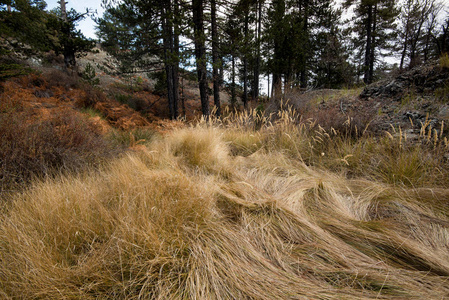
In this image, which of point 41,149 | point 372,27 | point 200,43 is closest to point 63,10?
point 200,43

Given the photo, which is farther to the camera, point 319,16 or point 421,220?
point 319,16

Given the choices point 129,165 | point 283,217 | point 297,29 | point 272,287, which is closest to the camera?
point 272,287

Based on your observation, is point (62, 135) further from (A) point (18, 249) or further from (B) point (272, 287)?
(B) point (272, 287)

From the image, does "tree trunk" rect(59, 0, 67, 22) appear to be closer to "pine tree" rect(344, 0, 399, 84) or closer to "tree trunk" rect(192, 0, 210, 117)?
"tree trunk" rect(192, 0, 210, 117)

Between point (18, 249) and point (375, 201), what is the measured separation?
101 inches

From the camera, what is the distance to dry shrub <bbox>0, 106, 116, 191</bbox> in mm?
1705

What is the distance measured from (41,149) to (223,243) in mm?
2242

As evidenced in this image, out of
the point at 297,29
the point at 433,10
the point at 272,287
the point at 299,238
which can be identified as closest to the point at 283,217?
the point at 299,238

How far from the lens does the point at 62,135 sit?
233 cm

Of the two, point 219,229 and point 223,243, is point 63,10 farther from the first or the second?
point 223,243

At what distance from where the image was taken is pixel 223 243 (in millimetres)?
1165

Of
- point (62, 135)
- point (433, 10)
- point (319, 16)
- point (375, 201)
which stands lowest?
point (375, 201)

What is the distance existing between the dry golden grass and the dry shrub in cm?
47

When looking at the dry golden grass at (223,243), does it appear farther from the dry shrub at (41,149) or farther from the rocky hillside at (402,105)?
the rocky hillside at (402,105)
